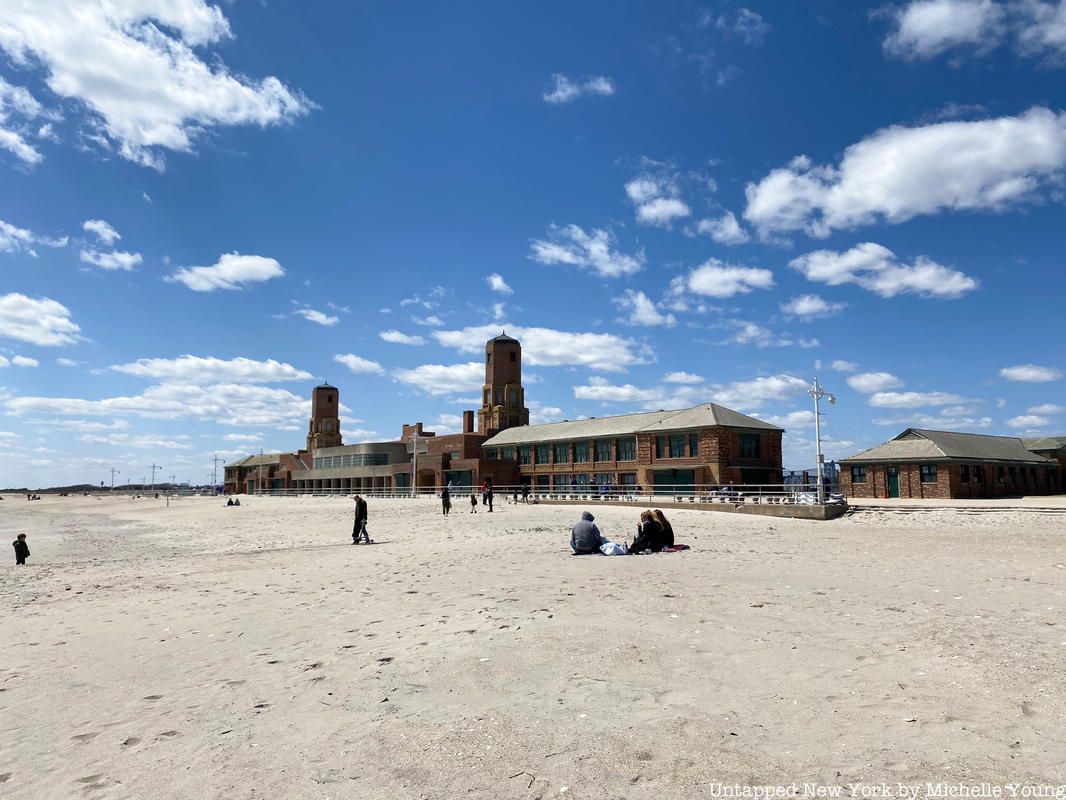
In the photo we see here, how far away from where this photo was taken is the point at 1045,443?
5931 centimetres

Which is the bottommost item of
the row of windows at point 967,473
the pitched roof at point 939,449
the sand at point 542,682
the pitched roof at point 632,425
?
the sand at point 542,682

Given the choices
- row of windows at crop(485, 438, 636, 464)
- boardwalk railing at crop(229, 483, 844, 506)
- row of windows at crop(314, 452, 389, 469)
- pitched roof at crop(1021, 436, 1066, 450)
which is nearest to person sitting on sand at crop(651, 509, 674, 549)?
boardwalk railing at crop(229, 483, 844, 506)

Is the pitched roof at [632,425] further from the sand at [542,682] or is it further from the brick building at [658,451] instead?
the sand at [542,682]

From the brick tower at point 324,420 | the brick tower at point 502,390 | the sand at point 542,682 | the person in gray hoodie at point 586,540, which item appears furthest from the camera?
the brick tower at point 324,420

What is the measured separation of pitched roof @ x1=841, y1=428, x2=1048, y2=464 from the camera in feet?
148

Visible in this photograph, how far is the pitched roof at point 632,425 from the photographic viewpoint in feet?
178

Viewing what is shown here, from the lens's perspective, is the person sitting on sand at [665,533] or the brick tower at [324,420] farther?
the brick tower at [324,420]

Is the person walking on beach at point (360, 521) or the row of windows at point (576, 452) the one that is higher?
the row of windows at point (576, 452)

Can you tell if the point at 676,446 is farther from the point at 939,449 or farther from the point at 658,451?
the point at 939,449

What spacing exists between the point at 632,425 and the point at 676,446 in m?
6.19

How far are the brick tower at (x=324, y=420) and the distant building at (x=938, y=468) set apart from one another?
86.5 m

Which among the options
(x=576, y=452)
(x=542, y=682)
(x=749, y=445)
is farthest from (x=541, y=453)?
(x=542, y=682)

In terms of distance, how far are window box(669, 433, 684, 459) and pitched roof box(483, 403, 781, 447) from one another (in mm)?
811

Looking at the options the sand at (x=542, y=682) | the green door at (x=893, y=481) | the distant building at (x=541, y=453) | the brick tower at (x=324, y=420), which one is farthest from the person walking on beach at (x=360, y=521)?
the brick tower at (x=324, y=420)
